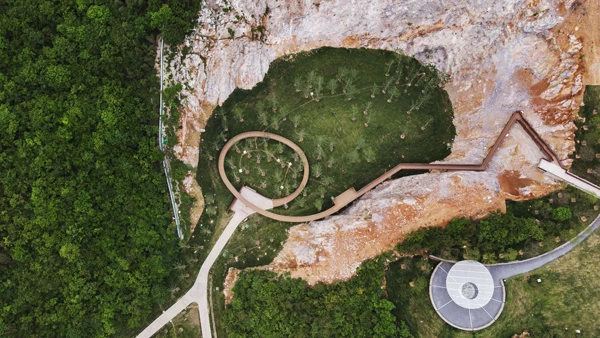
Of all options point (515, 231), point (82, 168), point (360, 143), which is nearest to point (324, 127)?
point (360, 143)

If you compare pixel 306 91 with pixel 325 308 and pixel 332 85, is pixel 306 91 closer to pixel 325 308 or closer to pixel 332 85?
pixel 332 85

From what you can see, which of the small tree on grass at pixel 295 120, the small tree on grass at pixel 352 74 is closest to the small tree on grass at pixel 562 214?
the small tree on grass at pixel 352 74

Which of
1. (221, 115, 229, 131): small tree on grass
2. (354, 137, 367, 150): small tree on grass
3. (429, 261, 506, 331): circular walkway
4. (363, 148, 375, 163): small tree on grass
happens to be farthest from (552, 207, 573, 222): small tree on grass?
(221, 115, 229, 131): small tree on grass

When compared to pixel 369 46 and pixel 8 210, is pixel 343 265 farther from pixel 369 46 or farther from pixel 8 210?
pixel 8 210

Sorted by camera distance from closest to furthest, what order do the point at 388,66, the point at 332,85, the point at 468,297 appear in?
the point at 468,297
the point at 332,85
the point at 388,66

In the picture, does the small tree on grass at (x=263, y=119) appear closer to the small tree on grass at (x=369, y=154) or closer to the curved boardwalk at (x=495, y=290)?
the small tree on grass at (x=369, y=154)

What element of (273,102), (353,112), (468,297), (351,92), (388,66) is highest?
(388,66)

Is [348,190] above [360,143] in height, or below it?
below

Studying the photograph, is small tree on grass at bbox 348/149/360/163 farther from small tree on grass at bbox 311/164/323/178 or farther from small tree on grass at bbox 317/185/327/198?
small tree on grass at bbox 317/185/327/198
